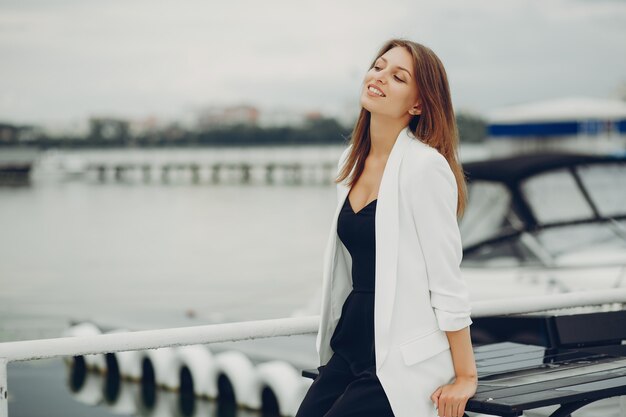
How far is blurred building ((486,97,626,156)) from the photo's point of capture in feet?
174

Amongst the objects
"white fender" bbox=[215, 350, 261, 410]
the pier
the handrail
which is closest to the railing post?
the handrail

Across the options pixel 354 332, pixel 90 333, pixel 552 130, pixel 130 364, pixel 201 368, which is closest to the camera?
pixel 354 332

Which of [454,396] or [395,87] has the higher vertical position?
[395,87]

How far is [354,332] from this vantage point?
275cm

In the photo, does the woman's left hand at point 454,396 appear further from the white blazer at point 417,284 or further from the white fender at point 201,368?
the white fender at point 201,368

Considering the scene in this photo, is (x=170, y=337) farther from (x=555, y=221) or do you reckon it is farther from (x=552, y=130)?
(x=552, y=130)

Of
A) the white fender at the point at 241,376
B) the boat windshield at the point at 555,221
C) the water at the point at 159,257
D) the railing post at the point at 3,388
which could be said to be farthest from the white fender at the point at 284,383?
the railing post at the point at 3,388

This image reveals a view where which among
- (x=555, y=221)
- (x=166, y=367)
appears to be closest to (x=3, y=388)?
(x=555, y=221)

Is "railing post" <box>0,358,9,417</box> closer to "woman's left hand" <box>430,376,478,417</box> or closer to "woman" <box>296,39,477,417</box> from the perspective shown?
"woman" <box>296,39,477,417</box>

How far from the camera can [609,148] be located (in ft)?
188

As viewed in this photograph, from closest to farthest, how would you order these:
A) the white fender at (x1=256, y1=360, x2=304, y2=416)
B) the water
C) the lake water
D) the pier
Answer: the white fender at (x1=256, y1=360, x2=304, y2=416), the lake water, the water, the pier

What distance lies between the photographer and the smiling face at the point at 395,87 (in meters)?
2.80

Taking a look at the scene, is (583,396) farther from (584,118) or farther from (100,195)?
(100,195)

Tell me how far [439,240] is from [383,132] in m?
0.45
